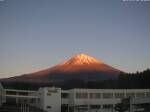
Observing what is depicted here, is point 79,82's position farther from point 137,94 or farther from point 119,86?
point 137,94

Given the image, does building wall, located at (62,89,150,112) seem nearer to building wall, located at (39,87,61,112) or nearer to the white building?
the white building

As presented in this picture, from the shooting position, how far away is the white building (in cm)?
5744

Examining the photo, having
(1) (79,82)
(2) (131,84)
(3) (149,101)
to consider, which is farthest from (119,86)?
(3) (149,101)

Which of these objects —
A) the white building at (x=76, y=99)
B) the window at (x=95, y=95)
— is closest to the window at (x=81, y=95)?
the white building at (x=76, y=99)

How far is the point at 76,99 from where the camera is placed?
6031cm

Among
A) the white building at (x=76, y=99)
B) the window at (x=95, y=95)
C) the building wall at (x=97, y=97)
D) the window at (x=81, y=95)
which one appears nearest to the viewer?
the white building at (x=76, y=99)

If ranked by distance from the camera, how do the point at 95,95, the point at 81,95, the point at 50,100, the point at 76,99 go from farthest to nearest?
1. the point at 95,95
2. the point at 81,95
3. the point at 76,99
4. the point at 50,100

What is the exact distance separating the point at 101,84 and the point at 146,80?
33.6ft

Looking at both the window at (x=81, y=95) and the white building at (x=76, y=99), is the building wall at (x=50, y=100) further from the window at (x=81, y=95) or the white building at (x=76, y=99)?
the window at (x=81, y=95)

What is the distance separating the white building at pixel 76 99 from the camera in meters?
57.4

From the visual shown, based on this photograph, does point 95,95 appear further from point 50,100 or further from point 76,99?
point 50,100

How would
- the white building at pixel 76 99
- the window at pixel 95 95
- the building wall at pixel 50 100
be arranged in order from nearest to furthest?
the building wall at pixel 50 100 < the white building at pixel 76 99 < the window at pixel 95 95

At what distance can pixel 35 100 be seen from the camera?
6284cm

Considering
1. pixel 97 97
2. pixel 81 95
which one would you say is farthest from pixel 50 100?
pixel 97 97
